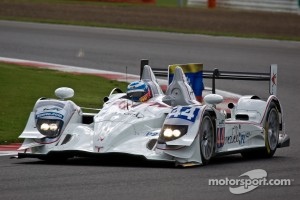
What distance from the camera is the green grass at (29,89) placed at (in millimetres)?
16078

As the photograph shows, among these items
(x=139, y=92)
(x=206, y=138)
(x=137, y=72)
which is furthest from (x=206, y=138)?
(x=137, y=72)

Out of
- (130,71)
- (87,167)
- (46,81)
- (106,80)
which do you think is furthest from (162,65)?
(87,167)

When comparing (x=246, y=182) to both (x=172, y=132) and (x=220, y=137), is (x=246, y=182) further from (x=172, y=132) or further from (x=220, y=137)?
(x=220, y=137)

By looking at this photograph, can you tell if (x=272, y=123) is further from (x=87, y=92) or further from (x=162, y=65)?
(x=162, y=65)

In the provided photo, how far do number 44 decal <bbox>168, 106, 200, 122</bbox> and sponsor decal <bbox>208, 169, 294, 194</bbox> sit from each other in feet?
3.50

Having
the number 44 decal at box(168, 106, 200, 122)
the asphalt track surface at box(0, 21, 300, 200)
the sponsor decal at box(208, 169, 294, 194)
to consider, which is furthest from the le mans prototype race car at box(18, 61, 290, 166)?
the sponsor decal at box(208, 169, 294, 194)

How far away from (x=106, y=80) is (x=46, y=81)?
1676 millimetres

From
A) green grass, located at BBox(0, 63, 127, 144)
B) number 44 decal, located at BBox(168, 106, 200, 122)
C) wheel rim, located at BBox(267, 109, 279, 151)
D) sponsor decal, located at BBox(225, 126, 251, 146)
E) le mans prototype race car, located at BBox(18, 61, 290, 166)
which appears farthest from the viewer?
green grass, located at BBox(0, 63, 127, 144)

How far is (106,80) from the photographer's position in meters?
21.7

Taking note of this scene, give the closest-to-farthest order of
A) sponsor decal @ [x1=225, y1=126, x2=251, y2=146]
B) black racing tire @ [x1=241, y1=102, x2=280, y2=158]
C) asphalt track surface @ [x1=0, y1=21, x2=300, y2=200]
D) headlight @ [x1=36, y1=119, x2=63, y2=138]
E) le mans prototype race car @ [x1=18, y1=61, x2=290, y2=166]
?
asphalt track surface @ [x1=0, y1=21, x2=300, y2=200] → le mans prototype race car @ [x1=18, y1=61, x2=290, y2=166] → headlight @ [x1=36, y1=119, x2=63, y2=138] → sponsor decal @ [x1=225, y1=126, x2=251, y2=146] → black racing tire @ [x1=241, y1=102, x2=280, y2=158]

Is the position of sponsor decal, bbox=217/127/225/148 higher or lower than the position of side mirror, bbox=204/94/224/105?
lower

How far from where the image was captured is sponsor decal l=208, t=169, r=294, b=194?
10383 millimetres

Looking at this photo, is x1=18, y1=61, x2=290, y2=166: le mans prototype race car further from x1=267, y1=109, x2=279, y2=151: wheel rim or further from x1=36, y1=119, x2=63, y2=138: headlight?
x1=267, y1=109, x2=279, y2=151: wheel rim

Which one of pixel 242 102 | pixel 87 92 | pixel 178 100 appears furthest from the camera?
pixel 87 92
